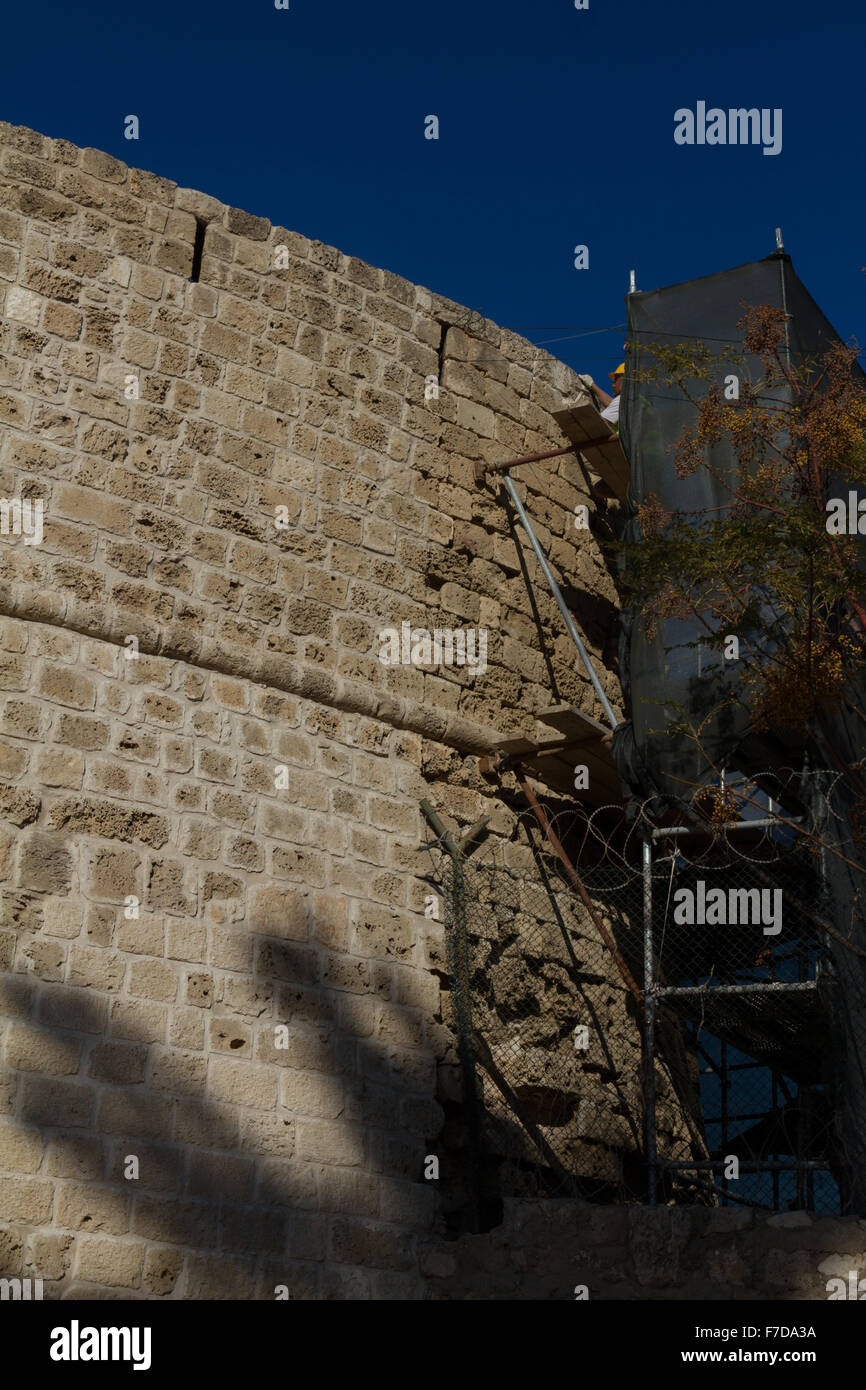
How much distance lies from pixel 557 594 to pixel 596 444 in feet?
3.26

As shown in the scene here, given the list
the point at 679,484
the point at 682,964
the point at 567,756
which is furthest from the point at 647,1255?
the point at 679,484

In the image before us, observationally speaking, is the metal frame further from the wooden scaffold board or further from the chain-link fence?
the wooden scaffold board

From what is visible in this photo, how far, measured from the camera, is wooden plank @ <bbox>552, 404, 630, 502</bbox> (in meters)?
8.48

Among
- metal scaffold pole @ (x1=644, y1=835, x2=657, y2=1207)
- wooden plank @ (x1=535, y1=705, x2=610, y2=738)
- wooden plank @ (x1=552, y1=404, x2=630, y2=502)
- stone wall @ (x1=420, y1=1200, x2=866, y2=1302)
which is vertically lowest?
stone wall @ (x1=420, y1=1200, x2=866, y2=1302)

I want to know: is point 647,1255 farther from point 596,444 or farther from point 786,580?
point 596,444

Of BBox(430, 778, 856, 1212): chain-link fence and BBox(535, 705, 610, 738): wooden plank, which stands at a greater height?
BBox(535, 705, 610, 738): wooden plank

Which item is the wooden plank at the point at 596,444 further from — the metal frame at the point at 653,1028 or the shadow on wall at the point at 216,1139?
the shadow on wall at the point at 216,1139

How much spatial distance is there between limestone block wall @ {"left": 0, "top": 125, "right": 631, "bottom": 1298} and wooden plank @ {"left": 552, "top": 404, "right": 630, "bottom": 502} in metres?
0.77

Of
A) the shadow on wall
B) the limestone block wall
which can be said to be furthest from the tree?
the shadow on wall

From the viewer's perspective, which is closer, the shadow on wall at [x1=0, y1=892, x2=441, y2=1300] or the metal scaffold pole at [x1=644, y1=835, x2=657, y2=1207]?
the shadow on wall at [x1=0, y1=892, x2=441, y2=1300]

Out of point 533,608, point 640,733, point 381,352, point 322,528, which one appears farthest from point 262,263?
point 640,733

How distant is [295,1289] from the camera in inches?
231

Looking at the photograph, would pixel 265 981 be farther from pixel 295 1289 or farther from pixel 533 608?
pixel 533 608

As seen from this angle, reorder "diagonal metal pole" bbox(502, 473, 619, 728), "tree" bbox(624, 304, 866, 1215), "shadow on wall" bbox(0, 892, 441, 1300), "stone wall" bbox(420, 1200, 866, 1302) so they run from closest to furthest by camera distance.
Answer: "shadow on wall" bbox(0, 892, 441, 1300), "stone wall" bbox(420, 1200, 866, 1302), "tree" bbox(624, 304, 866, 1215), "diagonal metal pole" bbox(502, 473, 619, 728)
